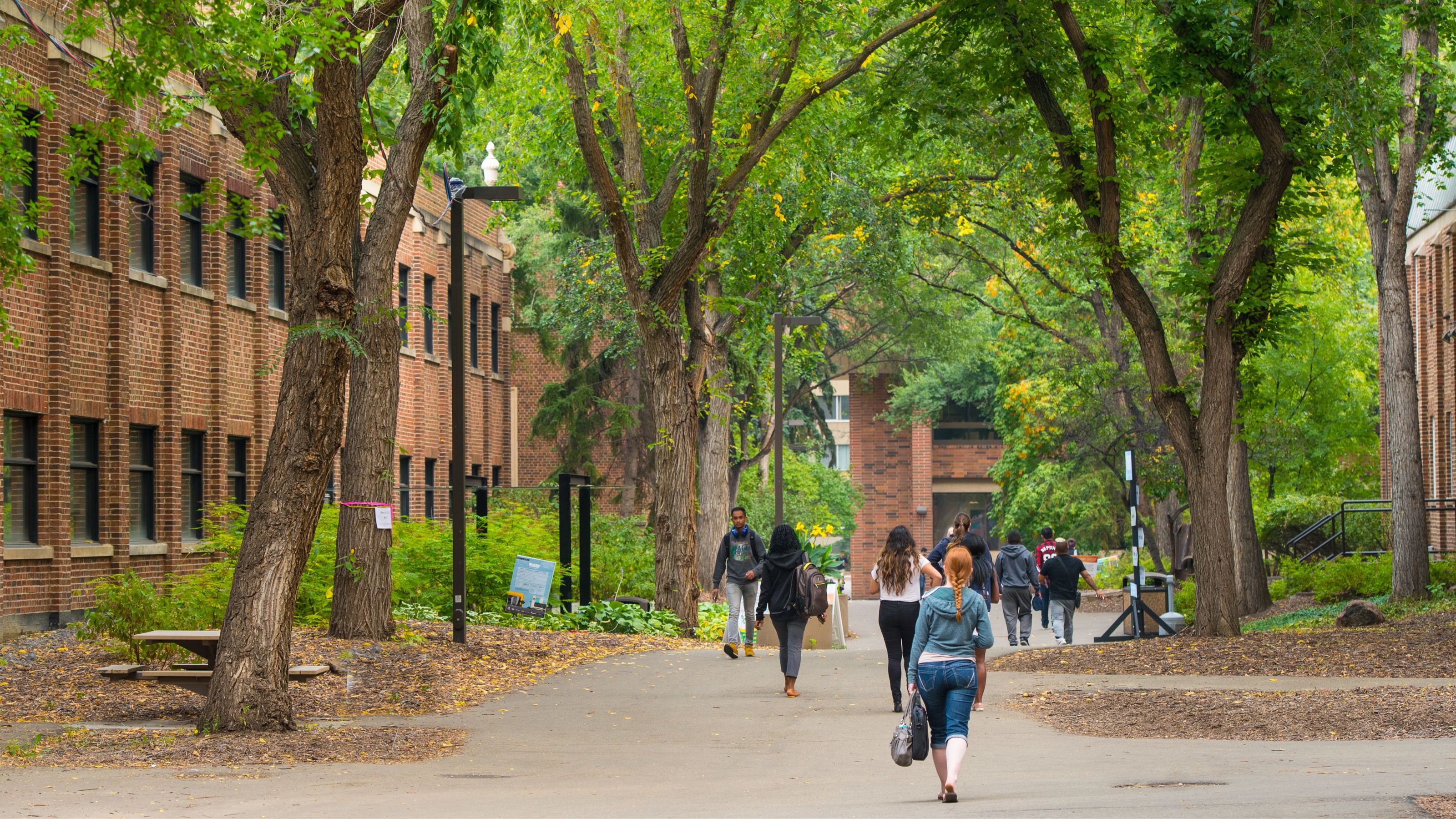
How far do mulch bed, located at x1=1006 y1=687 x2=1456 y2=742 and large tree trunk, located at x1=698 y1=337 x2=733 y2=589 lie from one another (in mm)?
17496

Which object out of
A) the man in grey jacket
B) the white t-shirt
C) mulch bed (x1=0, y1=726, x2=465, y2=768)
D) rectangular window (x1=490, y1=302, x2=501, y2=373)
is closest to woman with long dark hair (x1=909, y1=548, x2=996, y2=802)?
the white t-shirt

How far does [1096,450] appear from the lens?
34250 mm

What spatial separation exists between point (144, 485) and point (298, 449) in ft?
40.1

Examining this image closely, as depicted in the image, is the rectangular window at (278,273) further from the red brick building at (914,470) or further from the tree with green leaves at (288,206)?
the red brick building at (914,470)

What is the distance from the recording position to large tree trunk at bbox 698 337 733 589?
31141 millimetres

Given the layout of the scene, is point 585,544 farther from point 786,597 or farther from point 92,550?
point 786,597

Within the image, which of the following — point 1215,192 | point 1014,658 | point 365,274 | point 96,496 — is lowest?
point 1014,658

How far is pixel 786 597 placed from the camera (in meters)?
14.7

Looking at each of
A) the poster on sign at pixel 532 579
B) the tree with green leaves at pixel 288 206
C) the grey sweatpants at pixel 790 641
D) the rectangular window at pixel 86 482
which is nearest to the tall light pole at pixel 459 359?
the poster on sign at pixel 532 579

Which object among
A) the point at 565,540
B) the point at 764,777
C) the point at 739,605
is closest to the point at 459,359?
the point at 739,605

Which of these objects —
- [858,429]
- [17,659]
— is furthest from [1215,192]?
[858,429]

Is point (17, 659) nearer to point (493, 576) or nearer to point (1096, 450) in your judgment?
point (493, 576)

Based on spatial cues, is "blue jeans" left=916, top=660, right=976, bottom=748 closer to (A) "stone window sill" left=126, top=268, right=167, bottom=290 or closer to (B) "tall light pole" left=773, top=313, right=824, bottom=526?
(A) "stone window sill" left=126, top=268, right=167, bottom=290

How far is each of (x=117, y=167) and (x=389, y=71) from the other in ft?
27.3
